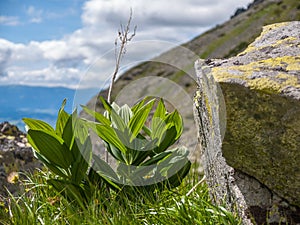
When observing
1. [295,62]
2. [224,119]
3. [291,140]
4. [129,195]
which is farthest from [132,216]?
[295,62]

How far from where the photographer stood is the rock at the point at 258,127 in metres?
3.25

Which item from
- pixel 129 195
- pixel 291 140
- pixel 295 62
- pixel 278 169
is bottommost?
pixel 129 195

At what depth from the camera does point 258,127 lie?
3.33 metres

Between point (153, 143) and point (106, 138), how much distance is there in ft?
1.54

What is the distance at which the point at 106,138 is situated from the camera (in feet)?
15.0

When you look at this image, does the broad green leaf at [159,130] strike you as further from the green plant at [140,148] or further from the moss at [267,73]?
the moss at [267,73]

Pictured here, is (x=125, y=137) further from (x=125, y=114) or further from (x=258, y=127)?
(x=258, y=127)

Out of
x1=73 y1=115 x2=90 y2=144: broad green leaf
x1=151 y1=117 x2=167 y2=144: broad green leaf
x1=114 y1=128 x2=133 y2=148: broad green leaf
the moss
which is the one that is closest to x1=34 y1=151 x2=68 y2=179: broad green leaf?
x1=73 y1=115 x2=90 y2=144: broad green leaf

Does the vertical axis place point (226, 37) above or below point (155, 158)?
above

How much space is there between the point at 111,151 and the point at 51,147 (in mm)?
589

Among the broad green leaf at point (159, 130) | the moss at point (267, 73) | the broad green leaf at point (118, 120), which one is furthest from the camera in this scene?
the broad green leaf at point (159, 130)

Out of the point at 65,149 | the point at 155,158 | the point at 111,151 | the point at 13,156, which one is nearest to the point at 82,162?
the point at 65,149

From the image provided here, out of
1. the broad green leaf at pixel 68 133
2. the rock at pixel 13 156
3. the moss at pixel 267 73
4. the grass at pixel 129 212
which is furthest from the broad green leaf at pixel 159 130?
the rock at pixel 13 156

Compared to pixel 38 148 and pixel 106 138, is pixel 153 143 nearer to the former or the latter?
pixel 106 138
